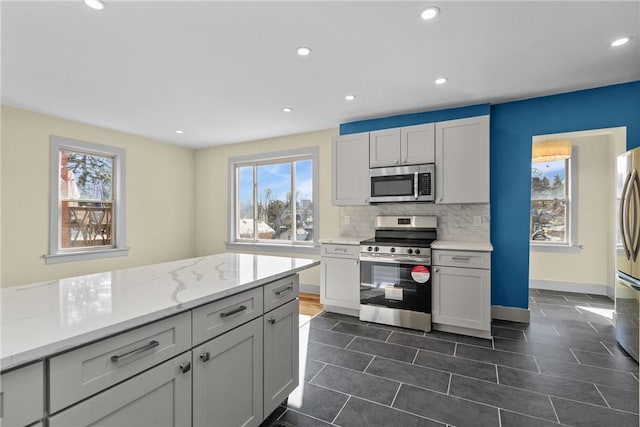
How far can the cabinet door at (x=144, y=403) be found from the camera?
93 cm

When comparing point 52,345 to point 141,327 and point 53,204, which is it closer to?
point 141,327

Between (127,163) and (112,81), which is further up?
(112,81)

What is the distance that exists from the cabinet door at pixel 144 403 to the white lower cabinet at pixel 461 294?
2649mm

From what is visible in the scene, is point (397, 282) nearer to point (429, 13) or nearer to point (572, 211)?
point (429, 13)

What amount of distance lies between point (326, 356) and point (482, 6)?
284 centimetres

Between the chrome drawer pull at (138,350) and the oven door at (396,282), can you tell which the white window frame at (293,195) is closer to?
the oven door at (396,282)

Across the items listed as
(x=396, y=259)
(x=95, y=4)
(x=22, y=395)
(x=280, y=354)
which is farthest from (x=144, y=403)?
(x=396, y=259)

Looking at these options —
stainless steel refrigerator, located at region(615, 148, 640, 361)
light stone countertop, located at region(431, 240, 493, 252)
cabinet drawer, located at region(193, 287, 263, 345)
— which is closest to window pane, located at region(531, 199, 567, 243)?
stainless steel refrigerator, located at region(615, 148, 640, 361)

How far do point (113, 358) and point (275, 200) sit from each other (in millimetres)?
4298

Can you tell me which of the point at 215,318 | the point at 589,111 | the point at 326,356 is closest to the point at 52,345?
the point at 215,318

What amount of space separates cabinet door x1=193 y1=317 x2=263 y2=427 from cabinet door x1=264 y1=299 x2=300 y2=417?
64mm

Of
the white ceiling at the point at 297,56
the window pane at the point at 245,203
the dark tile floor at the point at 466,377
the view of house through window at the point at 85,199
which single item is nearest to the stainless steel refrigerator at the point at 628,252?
the dark tile floor at the point at 466,377

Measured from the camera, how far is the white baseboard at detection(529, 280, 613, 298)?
4.45m

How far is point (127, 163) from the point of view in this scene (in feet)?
15.2
